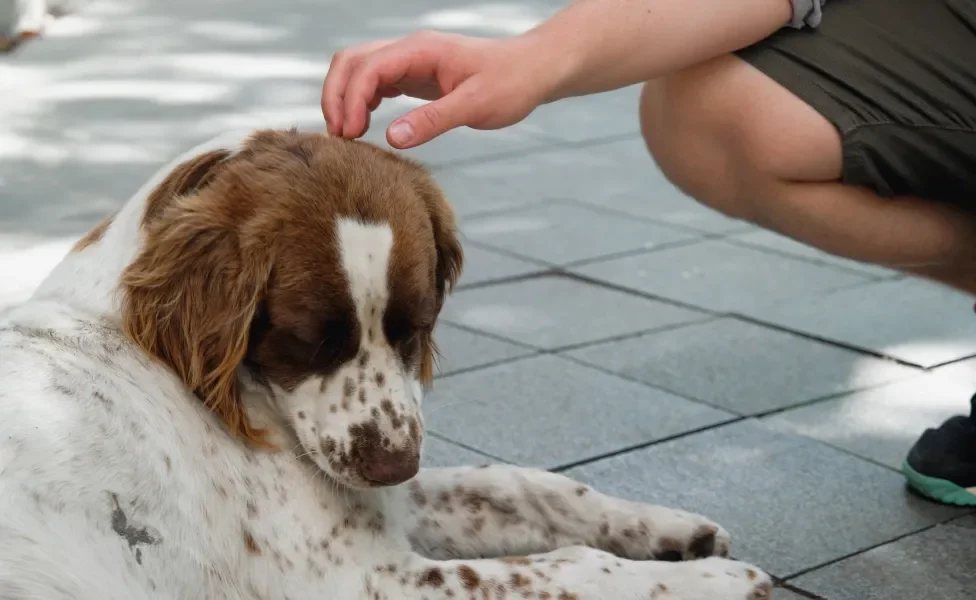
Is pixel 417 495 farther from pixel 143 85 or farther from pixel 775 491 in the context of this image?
pixel 143 85

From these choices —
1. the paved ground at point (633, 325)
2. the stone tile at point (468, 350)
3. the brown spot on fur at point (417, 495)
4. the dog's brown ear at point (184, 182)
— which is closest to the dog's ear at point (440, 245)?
the brown spot on fur at point (417, 495)

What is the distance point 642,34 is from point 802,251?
9.86 ft

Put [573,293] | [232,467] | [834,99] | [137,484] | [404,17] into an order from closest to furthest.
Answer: [137,484] → [232,467] → [834,99] → [573,293] → [404,17]

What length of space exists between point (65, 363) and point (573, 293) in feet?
9.61

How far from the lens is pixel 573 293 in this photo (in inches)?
214

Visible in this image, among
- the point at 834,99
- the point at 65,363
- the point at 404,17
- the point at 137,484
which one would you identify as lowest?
the point at 404,17

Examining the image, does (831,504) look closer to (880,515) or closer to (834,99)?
(880,515)

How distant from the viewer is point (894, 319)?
5188 millimetres

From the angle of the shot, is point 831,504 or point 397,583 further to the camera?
point 831,504

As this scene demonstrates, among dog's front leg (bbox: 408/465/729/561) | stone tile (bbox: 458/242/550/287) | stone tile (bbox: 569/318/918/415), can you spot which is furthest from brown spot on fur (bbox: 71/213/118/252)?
stone tile (bbox: 458/242/550/287)

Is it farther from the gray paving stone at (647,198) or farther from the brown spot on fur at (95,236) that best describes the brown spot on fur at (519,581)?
the gray paving stone at (647,198)

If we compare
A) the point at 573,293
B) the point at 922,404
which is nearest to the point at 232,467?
the point at 922,404

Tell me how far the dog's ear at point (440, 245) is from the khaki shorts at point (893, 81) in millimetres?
947

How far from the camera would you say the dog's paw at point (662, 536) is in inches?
129
